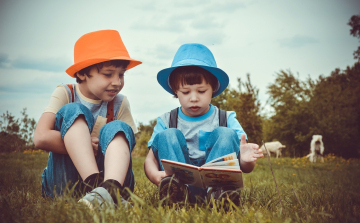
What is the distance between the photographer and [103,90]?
7.74 feet

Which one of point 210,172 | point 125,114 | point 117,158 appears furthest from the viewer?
point 125,114

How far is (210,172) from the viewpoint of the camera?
1.78m

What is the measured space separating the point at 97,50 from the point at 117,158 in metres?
1.00

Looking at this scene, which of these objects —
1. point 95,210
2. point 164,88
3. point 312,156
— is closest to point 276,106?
point 312,156

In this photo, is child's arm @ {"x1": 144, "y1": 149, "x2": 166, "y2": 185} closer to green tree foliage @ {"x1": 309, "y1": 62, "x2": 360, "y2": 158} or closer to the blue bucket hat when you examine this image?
the blue bucket hat

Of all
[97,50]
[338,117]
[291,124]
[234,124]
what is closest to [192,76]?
[234,124]

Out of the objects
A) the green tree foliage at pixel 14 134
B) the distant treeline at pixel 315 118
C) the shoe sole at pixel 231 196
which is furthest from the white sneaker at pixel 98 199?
the distant treeline at pixel 315 118

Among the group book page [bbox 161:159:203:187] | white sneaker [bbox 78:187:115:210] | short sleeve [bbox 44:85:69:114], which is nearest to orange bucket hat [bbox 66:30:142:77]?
short sleeve [bbox 44:85:69:114]

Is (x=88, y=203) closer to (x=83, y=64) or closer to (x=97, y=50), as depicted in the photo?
(x=83, y=64)

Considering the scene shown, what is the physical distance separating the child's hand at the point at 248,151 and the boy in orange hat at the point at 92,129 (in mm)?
838

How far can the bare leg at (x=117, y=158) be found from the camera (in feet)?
5.97

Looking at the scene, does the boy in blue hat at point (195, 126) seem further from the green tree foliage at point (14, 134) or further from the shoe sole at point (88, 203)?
the green tree foliage at point (14, 134)

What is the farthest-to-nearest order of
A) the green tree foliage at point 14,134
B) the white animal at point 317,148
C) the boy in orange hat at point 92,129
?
1. the white animal at point 317,148
2. the green tree foliage at point 14,134
3. the boy in orange hat at point 92,129

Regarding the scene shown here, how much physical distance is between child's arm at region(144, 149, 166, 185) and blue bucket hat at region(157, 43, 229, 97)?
2.41 feet
